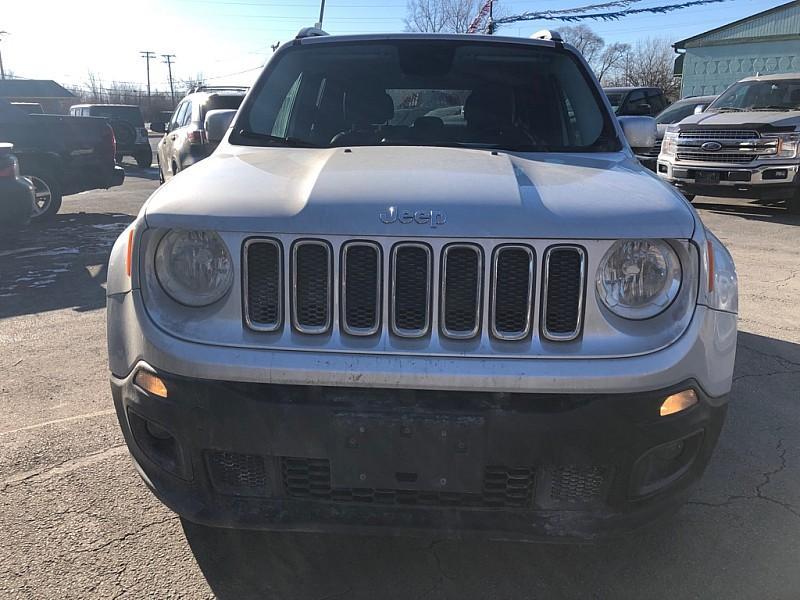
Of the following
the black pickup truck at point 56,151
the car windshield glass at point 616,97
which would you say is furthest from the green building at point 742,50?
the black pickup truck at point 56,151

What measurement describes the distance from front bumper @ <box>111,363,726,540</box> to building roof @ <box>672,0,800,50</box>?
34.0 m

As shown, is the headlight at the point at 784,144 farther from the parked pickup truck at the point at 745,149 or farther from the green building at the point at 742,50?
the green building at the point at 742,50

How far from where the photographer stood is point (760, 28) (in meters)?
31.0

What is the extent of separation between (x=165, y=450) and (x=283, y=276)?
2.34 ft

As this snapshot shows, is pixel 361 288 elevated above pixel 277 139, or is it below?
below

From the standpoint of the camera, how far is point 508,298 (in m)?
2.01

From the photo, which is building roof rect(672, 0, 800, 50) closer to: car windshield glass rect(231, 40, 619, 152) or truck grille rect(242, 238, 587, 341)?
car windshield glass rect(231, 40, 619, 152)

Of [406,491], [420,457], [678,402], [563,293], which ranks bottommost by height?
[406,491]

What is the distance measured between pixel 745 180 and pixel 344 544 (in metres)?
9.47

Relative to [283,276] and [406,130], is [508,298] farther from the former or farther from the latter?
[406,130]

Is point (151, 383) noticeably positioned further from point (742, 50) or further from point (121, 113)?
point (742, 50)

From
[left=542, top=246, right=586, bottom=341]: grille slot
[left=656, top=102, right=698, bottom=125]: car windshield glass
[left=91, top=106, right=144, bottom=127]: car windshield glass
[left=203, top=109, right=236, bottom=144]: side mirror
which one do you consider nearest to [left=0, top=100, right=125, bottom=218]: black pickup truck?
[left=203, top=109, right=236, bottom=144]: side mirror

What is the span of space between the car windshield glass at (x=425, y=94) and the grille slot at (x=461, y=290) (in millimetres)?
1450

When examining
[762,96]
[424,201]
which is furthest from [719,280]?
[762,96]
